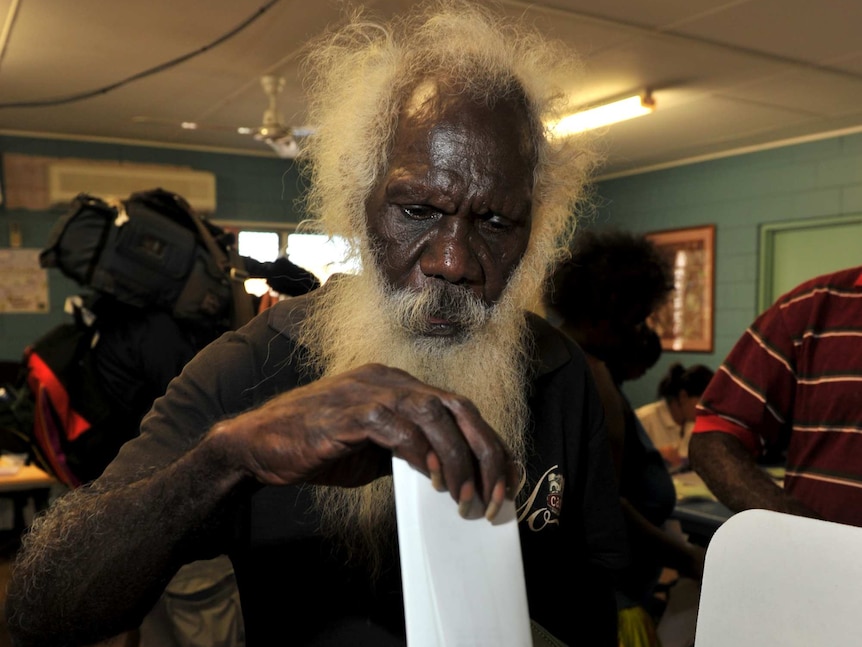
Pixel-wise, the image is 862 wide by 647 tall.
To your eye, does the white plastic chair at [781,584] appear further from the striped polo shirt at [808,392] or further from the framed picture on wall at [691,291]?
the framed picture on wall at [691,291]

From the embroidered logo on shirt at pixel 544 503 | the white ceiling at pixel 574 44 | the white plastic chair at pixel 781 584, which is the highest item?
the white ceiling at pixel 574 44

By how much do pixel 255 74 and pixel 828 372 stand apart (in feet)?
13.0

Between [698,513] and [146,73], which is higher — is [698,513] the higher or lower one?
the lower one

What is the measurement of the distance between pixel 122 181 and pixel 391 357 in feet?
19.9

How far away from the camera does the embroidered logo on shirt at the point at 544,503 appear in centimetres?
112

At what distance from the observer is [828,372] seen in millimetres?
1496

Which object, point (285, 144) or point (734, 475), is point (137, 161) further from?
point (734, 475)

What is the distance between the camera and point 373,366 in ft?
Result: 2.27

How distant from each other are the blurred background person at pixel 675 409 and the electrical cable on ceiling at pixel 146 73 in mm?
2824

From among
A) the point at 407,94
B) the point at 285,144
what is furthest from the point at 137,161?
the point at 407,94

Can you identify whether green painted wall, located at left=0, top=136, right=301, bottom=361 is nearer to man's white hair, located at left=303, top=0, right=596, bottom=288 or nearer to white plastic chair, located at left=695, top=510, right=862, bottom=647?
man's white hair, located at left=303, top=0, right=596, bottom=288

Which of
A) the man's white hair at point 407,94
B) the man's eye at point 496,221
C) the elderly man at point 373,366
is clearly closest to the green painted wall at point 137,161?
the man's white hair at point 407,94

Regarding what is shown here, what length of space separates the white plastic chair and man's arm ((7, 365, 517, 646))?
0.22 meters

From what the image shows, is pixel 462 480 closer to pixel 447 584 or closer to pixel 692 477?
pixel 447 584
